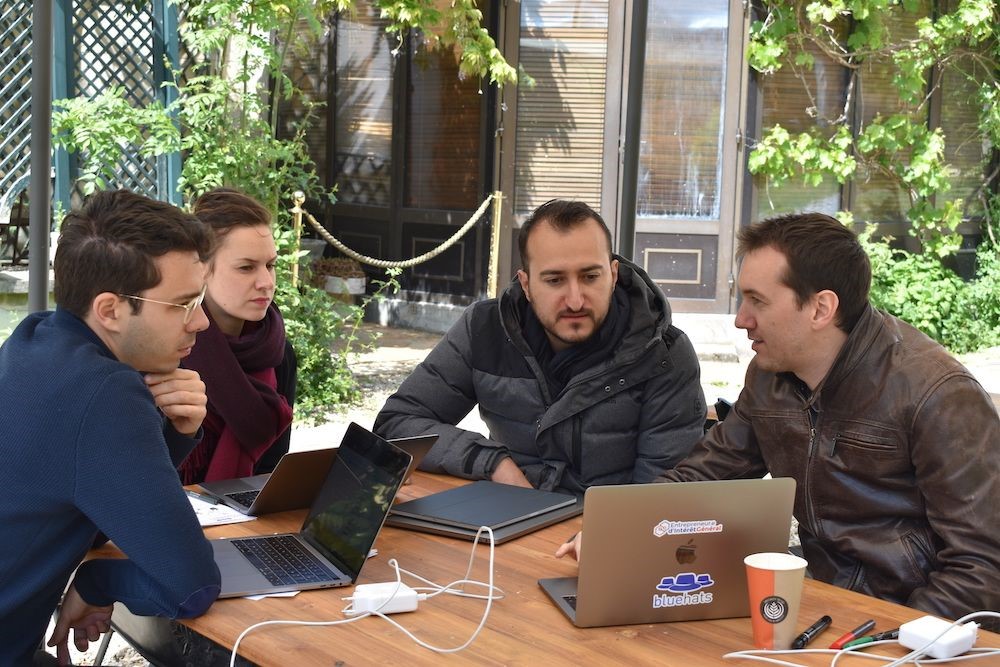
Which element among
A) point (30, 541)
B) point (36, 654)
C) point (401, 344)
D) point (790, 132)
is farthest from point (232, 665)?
point (790, 132)

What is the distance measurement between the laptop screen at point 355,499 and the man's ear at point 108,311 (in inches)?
19.8

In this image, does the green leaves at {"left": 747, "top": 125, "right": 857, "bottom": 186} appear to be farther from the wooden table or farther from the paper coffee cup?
the paper coffee cup

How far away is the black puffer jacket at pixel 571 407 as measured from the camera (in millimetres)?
3047

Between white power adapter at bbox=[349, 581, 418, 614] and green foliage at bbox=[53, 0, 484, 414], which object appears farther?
green foliage at bbox=[53, 0, 484, 414]

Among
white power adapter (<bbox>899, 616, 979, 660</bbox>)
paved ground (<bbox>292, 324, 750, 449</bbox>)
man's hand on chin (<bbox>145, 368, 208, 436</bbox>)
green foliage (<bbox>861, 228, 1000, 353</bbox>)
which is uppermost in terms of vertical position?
man's hand on chin (<bbox>145, 368, 208, 436</bbox>)

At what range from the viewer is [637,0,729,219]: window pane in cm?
974

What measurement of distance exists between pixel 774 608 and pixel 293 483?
3.76 ft

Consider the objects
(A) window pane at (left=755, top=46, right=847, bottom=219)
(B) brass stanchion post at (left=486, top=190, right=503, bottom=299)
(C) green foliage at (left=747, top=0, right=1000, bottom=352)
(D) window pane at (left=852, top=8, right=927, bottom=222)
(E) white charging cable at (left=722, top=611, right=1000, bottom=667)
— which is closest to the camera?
(E) white charging cable at (left=722, top=611, right=1000, bottom=667)

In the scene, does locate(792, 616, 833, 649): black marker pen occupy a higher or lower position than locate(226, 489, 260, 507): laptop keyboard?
higher

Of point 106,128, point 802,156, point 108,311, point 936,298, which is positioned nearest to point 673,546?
point 108,311

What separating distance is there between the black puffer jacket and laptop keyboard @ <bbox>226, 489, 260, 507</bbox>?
0.48 m

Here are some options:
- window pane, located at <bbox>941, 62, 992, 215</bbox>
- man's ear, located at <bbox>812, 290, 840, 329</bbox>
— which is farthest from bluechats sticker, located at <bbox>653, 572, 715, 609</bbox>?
window pane, located at <bbox>941, 62, 992, 215</bbox>

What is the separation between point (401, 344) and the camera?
9906 mm

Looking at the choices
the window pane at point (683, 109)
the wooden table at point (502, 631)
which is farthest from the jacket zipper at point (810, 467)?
the window pane at point (683, 109)
